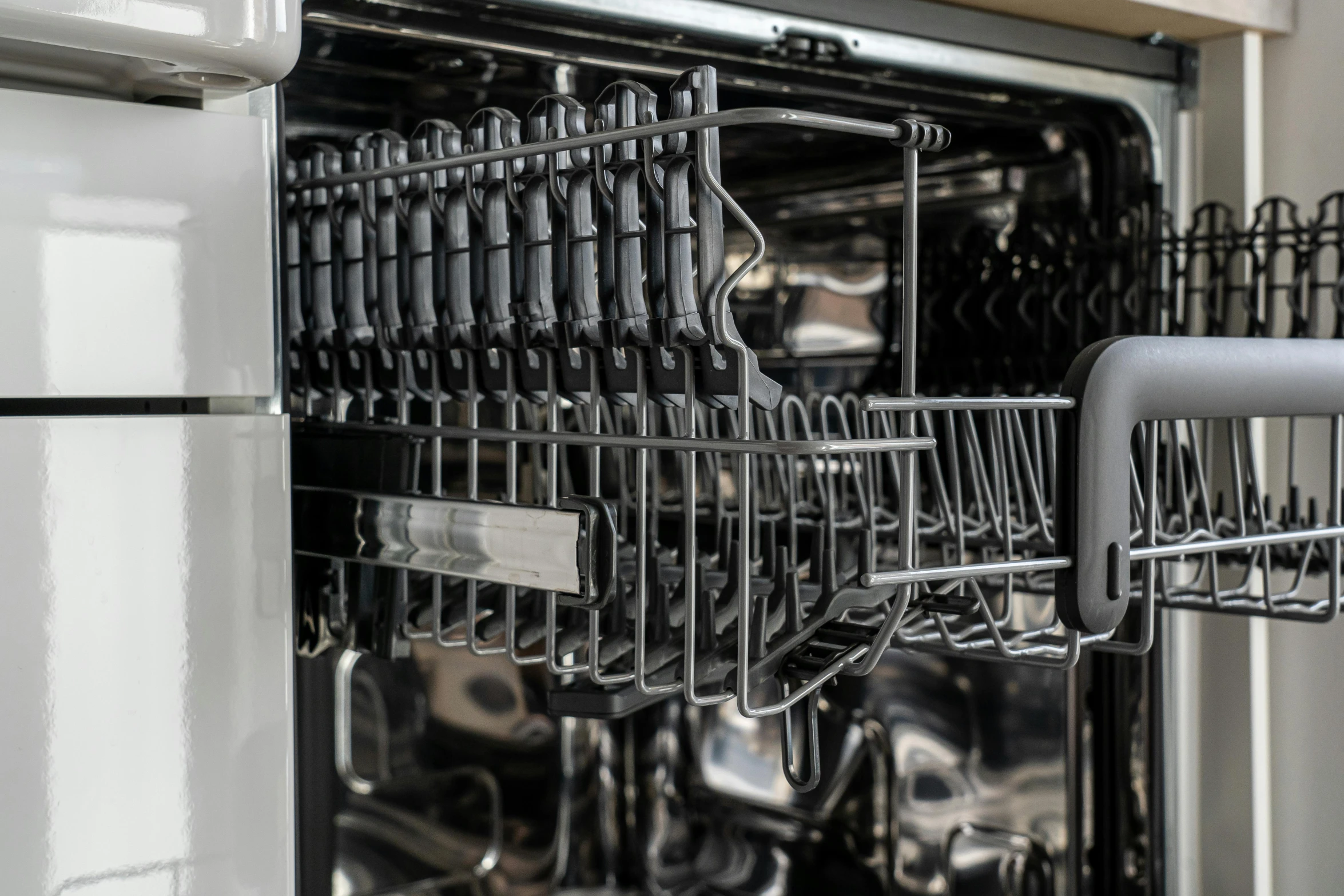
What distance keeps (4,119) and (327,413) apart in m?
0.52

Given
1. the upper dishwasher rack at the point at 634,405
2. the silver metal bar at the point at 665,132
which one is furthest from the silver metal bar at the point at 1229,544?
the silver metal bar at the point at 665,132

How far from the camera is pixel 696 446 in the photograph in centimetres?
50

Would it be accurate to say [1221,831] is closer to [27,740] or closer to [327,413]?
[327,413]

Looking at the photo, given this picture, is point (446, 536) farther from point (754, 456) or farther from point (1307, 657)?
point (1307, 657)

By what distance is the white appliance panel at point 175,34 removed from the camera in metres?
0.49

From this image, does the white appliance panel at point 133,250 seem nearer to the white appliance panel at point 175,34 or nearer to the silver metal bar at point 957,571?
the white appliance panel at point 175,34

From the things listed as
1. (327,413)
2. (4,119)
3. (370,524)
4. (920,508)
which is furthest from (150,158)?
(920,508)

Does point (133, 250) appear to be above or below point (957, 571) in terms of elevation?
above

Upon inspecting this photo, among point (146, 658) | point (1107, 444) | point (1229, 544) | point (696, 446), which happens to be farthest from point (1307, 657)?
point (146, 658)

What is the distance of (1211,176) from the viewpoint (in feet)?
3.52

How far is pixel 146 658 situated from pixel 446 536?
140 millimetres

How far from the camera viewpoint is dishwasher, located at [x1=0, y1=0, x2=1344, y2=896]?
55cm

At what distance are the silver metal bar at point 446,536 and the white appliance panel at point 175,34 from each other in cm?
21

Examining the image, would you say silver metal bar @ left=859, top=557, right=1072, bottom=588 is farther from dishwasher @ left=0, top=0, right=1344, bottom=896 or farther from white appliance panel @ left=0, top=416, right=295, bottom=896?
white appliance panel @ left=0, top=416, right=295, bottom=896
